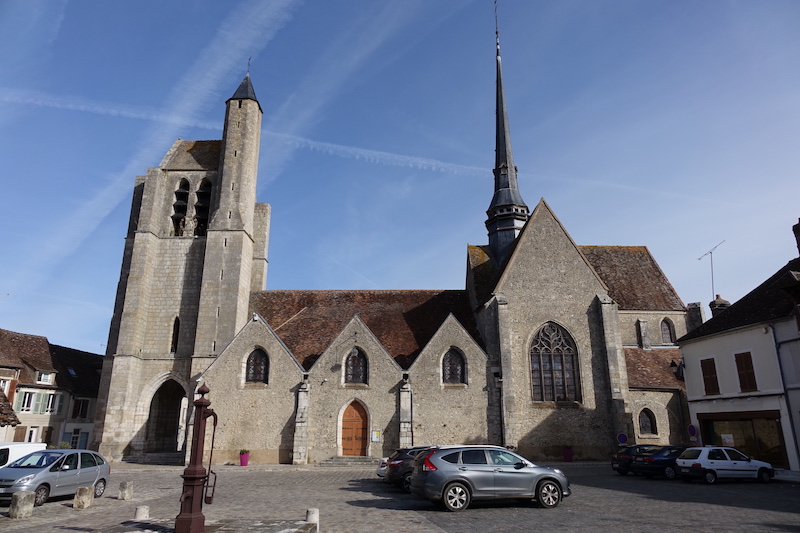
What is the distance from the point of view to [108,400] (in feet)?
87.7

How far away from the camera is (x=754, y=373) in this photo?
65.3 feet

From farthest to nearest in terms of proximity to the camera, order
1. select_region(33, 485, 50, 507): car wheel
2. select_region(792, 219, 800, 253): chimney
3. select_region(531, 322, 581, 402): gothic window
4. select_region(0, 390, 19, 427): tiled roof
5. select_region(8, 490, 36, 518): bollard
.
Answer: select_region(531, 322, 581, 402): gothic window < select_region(792, 219, 800, 253): chimney < select_region(0, 390, 19, 427): tiled roof < select_region(33, 485, 50, 507): car wheel < select_region(8, 490, 36, 518): bollard

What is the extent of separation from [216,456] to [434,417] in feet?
33.6

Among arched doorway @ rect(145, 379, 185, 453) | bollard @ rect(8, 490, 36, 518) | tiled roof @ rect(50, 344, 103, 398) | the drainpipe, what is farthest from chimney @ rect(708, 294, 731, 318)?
tiled roof @ rect(50, 344, 103, 398)

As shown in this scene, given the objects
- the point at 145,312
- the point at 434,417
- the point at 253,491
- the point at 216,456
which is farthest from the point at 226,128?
the point at 253,491

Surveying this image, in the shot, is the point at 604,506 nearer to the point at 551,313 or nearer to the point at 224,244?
the point at 551,313

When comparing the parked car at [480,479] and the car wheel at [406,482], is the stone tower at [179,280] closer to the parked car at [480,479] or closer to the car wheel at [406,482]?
the car wheel at [406,482]

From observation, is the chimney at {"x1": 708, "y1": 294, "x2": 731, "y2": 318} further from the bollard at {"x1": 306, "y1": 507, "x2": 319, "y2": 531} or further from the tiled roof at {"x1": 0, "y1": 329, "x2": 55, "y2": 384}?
the tiled roof at {"x1": 0, "y1": 329, "x2": 55, "y2": 384}

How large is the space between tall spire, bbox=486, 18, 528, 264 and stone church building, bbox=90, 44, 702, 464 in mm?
134

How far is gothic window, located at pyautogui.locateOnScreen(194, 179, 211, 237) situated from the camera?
30.9 m

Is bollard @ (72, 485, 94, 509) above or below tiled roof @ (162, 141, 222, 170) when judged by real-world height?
below

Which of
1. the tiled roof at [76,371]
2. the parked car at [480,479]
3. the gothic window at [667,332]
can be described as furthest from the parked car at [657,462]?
the tiled roof at [76,371]

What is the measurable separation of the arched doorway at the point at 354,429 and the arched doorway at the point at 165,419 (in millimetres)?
10924

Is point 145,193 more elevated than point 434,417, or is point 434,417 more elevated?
point 145,193
